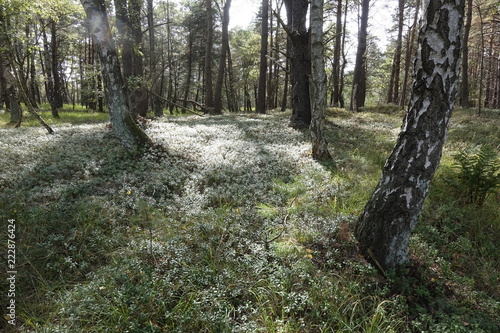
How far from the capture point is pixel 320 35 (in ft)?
23.5

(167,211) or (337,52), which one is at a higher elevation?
(337,52)

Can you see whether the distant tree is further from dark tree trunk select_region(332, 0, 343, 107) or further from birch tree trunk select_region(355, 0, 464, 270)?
birch tree trunk select_region(355, 0, 464, 270)

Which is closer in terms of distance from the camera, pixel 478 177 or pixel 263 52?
pixel 478 177

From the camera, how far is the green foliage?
4.75m

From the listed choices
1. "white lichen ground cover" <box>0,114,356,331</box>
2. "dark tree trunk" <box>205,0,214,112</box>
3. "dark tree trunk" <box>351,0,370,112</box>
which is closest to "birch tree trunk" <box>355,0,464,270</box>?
"white lichen ground cover" <box>0,114,356,331</box>

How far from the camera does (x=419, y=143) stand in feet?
10.3

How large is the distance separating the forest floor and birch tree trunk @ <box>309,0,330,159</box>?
76 cm

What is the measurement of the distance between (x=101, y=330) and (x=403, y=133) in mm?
4156

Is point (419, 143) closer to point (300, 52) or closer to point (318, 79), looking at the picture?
point (318, 79)

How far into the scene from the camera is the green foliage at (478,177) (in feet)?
15.6

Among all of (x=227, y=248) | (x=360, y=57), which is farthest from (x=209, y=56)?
(x=227, y=248)

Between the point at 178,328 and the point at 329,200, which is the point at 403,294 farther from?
the point at 178,328

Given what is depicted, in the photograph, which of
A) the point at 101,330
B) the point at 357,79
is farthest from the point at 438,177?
the point at 357,79

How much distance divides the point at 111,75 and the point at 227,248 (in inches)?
247
